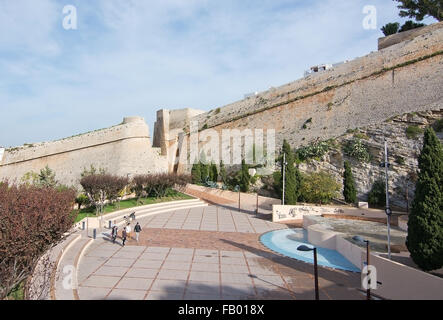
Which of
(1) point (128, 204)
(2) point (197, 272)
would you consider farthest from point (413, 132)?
(1) point (128, 204)

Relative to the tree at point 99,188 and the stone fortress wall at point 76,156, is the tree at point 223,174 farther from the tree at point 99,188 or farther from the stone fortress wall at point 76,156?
the tree at point 99,188

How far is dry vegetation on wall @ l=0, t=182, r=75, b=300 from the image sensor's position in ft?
14.1

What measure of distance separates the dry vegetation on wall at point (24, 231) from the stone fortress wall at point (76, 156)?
20661 mm

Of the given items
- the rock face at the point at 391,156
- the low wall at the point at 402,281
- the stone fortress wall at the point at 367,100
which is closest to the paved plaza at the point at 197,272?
the low wall at the point at 402,281

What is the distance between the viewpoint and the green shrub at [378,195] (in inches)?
714

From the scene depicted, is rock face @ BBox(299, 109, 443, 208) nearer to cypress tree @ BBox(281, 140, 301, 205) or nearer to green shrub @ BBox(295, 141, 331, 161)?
green shrub @ BBox(295, 141, 331, 161)

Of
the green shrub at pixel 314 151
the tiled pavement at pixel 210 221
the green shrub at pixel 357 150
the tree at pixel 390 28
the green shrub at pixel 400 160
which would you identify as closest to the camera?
the tiled pavement at pixel 210 221

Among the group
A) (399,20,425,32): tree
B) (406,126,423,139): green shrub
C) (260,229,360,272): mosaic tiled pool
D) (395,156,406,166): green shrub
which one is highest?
(399,20,425,32): tree

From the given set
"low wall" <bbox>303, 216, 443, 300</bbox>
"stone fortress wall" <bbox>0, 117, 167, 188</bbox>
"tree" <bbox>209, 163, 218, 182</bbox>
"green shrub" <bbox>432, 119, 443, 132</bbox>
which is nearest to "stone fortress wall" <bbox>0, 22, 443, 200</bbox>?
"stone fortress wall" <bbox>0, 117, 167, 188</bbox>

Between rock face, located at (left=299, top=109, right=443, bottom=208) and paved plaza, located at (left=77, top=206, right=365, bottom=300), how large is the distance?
1215 cm

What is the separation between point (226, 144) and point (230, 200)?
1153cm
